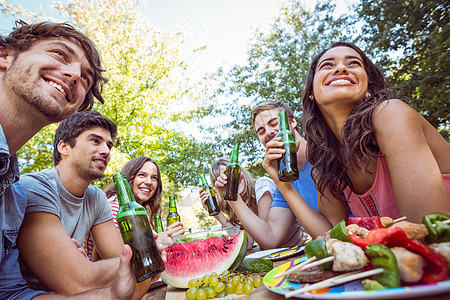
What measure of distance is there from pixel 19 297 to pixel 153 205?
3.74 meters

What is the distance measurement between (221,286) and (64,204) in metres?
1.86

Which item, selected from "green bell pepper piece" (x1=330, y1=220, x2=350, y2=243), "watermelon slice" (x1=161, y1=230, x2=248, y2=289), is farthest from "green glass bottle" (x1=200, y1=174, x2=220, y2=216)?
"green bell pepper piece" (x1=330, y1=220, x2=350, y2=243)

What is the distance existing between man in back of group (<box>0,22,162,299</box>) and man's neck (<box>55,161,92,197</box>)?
2.95 feet

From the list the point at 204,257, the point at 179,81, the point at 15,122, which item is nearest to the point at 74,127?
the point at 15,122

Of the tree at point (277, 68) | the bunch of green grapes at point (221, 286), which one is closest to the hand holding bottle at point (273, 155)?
the bunch of green grapes at point (221, 286)

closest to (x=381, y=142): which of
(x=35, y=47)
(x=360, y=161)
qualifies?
(x=360, y=161)

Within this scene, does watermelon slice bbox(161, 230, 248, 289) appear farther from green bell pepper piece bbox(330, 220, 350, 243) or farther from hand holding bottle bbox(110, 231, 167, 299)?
green bell pepper piece bbox(330, 220, 350, 243)

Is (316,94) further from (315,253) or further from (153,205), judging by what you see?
(153,205)

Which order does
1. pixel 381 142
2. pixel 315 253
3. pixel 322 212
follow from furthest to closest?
1. pixel 322 212
2. pixel 381 142
3. pixel 315 253

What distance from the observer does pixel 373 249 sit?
839mm

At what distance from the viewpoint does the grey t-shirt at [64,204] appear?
1907 mm

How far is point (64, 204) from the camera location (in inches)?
96.6

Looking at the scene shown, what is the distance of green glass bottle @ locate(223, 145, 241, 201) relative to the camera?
2803 mm

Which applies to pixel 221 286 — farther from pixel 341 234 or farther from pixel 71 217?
pixel 71 217
